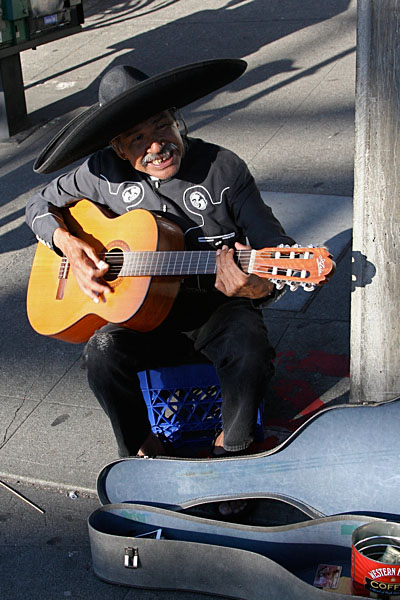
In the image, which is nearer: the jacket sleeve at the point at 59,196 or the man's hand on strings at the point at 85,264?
the man's hand on strings at the point at 85,264

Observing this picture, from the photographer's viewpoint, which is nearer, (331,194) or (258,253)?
(258,253)

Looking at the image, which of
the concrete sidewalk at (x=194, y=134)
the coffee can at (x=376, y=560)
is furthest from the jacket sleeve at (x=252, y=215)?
the coffee can at (x=376, y=560)

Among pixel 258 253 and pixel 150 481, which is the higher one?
pixel 258 253

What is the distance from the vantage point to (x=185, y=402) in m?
2.70

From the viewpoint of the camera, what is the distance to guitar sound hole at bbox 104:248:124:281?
107 inches

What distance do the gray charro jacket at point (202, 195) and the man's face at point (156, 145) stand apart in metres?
0.06

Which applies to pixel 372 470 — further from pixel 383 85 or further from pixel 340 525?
pixel 383 85

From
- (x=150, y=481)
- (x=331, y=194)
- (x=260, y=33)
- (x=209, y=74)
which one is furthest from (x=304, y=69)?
(x=150, y=481)

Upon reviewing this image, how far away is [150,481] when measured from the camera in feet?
7.96

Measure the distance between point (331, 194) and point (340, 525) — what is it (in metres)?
2.84

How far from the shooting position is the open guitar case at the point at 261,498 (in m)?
2.18

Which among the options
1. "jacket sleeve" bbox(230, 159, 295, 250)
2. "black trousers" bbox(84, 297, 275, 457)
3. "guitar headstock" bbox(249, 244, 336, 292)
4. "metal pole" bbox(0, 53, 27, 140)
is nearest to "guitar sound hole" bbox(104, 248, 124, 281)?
"black trousers" bbox(84, 297, 275, 457)

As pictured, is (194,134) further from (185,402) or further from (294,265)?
(294,265)

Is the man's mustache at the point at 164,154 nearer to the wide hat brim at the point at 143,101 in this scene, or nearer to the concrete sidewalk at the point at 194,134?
the wide hat brim at the point at 143,101
